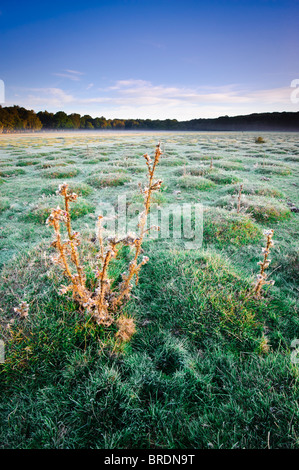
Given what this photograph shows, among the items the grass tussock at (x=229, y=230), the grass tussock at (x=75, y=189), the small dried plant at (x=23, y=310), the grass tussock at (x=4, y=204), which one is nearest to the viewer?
the small dried plant at (x=23, y=310)

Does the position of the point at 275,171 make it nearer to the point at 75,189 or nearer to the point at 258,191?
the point at 258,191

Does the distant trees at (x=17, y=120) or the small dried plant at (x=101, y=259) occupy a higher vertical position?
Result: the distant trees at (x=17, y=120)

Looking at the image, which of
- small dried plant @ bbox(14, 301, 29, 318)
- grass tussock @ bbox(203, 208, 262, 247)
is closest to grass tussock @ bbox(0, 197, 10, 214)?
small dried plant @ bbox(14, 301, 29, 318)

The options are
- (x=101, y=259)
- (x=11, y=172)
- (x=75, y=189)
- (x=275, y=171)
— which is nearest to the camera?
(x=101, y=259)

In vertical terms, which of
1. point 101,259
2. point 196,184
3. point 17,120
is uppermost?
point 17,120

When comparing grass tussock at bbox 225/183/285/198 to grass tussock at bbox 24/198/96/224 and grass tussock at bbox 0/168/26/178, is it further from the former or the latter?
grass tussock at bbox 0/168/26/178

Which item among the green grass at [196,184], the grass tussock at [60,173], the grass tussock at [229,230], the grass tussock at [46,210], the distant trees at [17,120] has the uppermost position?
the distant trees at [17,120]

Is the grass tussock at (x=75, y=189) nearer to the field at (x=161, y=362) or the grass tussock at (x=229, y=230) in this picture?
the field at (x=161, y=362)

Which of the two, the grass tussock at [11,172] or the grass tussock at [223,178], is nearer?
the grass tussock at [223,178]

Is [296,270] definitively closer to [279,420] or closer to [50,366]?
[279,420]

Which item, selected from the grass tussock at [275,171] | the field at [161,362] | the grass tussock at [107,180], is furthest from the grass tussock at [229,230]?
the grass tussock at [275,171]

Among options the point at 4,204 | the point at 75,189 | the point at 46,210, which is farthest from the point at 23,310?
the point at 75,189

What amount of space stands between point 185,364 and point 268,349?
3.64ft

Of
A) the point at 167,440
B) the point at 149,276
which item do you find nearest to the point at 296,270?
the point at 149,276
